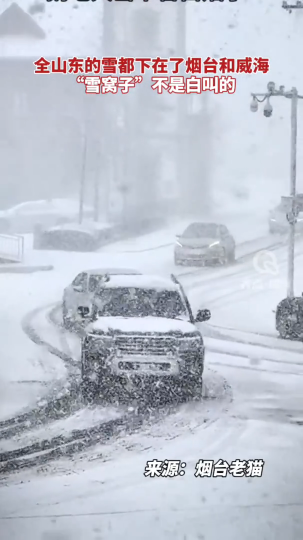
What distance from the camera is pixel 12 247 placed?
35.3ft

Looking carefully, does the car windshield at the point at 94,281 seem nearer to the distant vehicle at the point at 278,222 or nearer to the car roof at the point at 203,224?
the distant vehicle at the point at 278,222

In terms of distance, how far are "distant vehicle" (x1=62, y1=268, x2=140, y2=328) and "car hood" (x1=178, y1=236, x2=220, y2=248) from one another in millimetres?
2575

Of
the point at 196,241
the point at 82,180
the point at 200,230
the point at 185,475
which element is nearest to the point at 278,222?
the point at 200,230

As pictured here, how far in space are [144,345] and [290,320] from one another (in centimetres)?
403

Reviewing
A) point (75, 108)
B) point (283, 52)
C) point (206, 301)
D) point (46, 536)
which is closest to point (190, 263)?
point (206, 301)

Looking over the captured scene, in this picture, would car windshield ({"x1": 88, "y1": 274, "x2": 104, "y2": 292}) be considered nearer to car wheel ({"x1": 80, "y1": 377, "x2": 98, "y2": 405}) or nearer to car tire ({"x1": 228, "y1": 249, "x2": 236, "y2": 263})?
car wheel ({"x1": 80, "y1": 377, "x2": 98, "y2": 405})

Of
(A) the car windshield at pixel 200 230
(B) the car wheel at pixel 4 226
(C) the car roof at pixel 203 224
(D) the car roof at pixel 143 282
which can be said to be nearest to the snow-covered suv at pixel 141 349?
(D) the car roof at pixel 143 282

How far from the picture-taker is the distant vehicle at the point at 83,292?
8.02 m

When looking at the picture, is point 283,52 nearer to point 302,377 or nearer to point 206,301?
point 302,377

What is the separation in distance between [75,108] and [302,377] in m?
4.41

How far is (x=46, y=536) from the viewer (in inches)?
197

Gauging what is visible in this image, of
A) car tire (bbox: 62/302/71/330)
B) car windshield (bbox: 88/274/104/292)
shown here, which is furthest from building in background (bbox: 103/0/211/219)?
car windshield (bbox: 88/274/104/292)

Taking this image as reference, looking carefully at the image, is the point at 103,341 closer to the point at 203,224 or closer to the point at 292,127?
the point at 292,127

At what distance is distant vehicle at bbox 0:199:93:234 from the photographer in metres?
9.54
